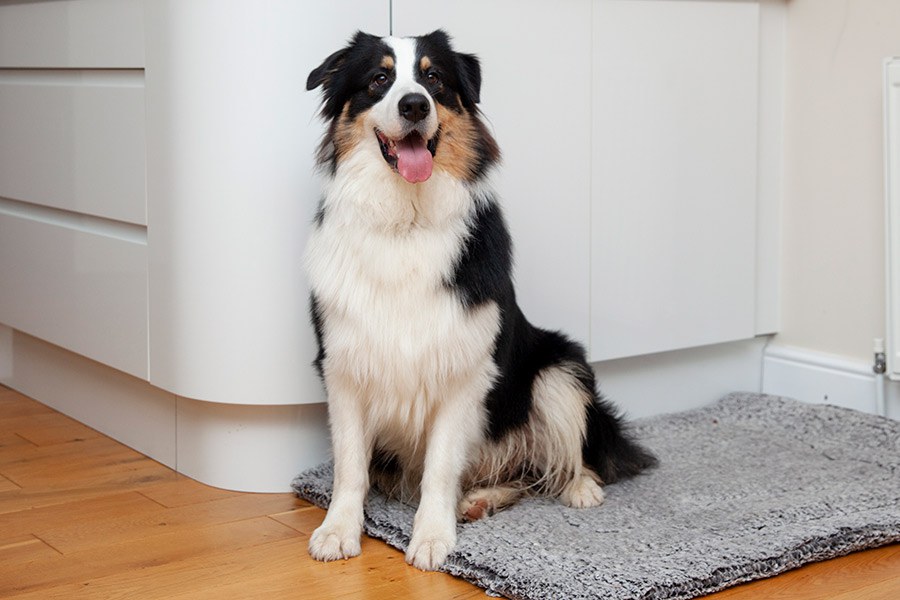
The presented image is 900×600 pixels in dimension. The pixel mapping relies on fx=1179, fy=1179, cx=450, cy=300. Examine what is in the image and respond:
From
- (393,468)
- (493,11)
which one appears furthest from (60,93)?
(393,468)

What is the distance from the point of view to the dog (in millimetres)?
2125

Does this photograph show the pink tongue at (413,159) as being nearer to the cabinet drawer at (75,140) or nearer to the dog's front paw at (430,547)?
the dog's front paw at (430,547)

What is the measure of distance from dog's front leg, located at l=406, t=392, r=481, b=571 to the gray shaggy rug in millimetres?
40

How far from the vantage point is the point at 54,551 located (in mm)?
2174

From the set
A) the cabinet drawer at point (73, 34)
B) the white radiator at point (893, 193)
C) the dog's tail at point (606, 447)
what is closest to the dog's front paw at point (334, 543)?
the dog's tail at point (606, 447)

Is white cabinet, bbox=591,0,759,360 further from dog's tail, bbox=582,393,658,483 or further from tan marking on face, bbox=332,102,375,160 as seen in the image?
tan marking on face, bbox=332,102,375,160

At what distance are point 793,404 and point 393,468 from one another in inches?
46.6

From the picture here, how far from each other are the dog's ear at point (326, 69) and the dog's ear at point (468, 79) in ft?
0.71

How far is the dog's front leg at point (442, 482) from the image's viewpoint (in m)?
2.10

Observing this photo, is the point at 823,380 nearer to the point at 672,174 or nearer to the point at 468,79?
the point at 672,174

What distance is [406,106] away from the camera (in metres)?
2.04

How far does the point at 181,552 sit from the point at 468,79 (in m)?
1.03

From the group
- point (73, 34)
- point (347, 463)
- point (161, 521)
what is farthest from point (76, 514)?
point (73, 34)

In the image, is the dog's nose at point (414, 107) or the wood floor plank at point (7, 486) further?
the wood floor plank at point (7, 486)
